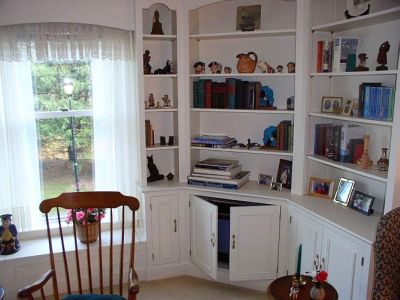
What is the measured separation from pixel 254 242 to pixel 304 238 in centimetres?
40

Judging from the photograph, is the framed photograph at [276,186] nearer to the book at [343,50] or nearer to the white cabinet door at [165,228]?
the white cabinet door at [165,228]

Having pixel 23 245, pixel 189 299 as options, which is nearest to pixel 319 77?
pixel 189 299

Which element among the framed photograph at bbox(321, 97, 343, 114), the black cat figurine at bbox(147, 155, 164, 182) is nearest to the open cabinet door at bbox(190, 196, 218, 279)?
the black cat figurine at bbox(147, 155, 164, 182)

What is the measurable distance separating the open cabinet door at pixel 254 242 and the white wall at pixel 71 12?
5.58ft

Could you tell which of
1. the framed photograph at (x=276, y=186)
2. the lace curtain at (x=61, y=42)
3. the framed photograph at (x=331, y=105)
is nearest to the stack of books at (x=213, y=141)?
the framed photograph at (x=276, y=186)

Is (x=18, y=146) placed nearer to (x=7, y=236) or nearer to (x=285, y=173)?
(x=7, y=236)

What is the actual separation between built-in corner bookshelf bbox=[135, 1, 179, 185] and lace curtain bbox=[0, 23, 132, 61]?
206mm

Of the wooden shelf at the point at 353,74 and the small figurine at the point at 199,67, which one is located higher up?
the small figurine at the point at 199,67

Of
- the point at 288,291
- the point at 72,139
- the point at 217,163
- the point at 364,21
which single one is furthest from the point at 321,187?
the point at 72,139

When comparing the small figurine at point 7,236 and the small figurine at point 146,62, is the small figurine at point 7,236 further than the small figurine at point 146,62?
No

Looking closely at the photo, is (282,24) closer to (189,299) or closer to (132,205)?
(132,205)

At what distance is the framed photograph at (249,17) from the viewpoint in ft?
9.87

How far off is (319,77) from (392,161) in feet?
3.19

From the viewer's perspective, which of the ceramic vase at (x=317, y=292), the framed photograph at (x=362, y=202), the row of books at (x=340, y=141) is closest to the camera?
the ceramic vase at (x=317, y=292)
